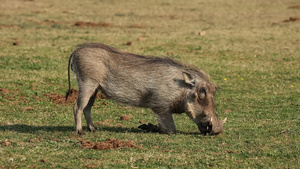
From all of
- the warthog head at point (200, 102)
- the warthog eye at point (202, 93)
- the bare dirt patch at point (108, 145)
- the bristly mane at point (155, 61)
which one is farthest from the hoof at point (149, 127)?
the bare dirt patch at point (108, 145)

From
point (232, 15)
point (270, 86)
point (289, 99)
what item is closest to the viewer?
point (289, 99)

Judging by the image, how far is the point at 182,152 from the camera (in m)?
6.06

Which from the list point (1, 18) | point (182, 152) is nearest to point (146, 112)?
point (182, 152)

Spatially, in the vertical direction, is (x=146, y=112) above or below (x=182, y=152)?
below

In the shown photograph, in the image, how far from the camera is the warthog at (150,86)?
7.14 meters

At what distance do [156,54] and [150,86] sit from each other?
6662mm

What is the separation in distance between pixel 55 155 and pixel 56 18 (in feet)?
48.2

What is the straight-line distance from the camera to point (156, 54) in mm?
13773

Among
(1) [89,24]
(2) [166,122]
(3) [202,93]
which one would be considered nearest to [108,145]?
(2) [166,122]

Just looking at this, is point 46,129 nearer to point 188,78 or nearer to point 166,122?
point 166,122

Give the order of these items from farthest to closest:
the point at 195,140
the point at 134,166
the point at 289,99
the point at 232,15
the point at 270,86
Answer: the point at 232,15 → the point at 270,86 → the point at 289,99 → the point at 195,140 → the point at 134,166

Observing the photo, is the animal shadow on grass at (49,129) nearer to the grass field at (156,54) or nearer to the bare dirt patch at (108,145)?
the grass field at (156,54)

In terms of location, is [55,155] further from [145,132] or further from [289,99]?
[289,99]

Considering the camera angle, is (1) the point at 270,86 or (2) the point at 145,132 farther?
(1) the point at 270,86
